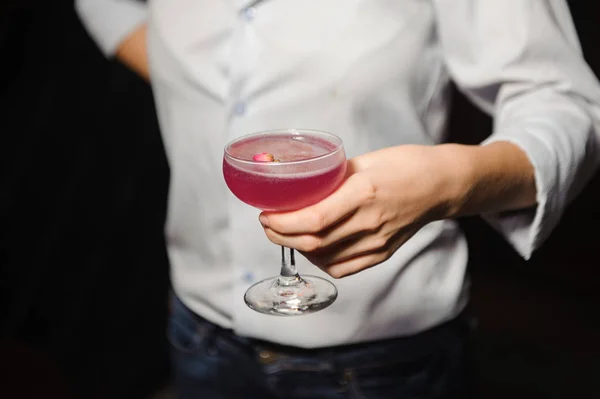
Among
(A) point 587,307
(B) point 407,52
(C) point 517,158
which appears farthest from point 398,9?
(A) point 587,307

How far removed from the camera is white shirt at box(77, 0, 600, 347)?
92 centimetres

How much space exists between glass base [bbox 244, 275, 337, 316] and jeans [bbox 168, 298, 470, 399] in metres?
→ 0.15

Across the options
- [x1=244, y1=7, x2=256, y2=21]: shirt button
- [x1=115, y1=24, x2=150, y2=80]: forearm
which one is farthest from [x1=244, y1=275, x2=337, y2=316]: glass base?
[x1=115, y1=24, x2=150, y2=80]: forearm

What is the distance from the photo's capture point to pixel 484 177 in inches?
31.6

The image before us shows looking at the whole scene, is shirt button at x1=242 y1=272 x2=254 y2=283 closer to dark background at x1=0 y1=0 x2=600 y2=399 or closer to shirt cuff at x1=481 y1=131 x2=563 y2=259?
shirt cuff at x1=481 y1=131 x2=563 y2=259

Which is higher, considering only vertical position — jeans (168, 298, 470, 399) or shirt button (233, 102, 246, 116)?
shirt button (233, 102, 246, 116)

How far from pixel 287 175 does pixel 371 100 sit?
0.86ft

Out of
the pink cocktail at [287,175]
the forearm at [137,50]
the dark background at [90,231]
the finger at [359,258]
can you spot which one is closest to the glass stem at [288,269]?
the pink cocktail at [287,175]

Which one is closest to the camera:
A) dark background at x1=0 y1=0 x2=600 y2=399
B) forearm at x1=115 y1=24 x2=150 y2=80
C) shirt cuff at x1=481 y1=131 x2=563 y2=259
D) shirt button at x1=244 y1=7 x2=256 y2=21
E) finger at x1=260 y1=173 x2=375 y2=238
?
finger at x1=260 y1=173 x2=375 y2=238

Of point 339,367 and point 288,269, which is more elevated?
point 288,269

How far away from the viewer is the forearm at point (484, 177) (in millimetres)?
781

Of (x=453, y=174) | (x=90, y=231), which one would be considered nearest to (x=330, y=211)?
(x=453, y=174)

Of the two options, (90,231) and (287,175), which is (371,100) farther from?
(90,231)

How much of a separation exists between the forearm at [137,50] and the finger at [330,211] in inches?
31.9
